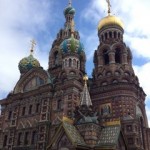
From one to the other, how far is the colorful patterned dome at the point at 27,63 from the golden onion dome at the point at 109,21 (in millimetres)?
8149

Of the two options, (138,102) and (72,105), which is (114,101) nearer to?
(138,102)

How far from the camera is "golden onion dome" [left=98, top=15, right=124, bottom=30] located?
95.3 ft

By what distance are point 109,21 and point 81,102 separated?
1230cm

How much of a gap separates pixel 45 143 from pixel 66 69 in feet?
23.6

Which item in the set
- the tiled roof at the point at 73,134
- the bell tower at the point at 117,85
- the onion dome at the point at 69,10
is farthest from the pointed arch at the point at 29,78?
the onion dome at the point at 69,10

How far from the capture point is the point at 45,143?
854 inches

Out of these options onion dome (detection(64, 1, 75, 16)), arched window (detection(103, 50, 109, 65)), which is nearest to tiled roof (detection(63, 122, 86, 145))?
arched window (detection(103, 50, 109, 65))

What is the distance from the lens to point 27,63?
97.9 feet

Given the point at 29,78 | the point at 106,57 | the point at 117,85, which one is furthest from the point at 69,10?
the point at 117,85

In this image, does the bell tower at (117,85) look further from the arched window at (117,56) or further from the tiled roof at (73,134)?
the tiled roof at (73,134)

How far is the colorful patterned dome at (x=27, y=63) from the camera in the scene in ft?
96.9

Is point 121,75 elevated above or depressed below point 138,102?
above

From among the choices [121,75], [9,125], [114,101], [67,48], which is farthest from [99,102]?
[9,125]

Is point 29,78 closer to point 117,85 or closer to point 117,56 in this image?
point 117,85
